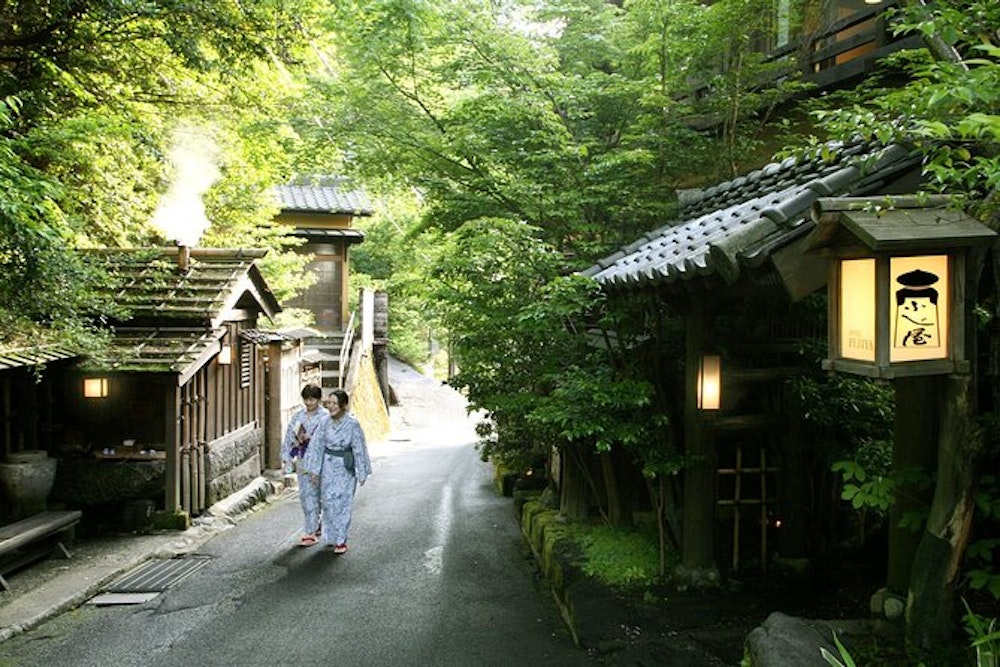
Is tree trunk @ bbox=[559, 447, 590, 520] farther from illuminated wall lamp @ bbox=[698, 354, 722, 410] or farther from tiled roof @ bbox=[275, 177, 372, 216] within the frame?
tiled roof @ bbox=[275, 177, 372, 216]

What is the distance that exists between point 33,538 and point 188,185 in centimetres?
803

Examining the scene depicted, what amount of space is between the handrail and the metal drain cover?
1286cm

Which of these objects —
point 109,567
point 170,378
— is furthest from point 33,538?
point 170,378

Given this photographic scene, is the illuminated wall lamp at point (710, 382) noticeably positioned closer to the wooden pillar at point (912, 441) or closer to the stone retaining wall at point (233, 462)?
the wooden pillar at point (912, 441)

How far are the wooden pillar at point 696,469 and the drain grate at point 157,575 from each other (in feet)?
20.7

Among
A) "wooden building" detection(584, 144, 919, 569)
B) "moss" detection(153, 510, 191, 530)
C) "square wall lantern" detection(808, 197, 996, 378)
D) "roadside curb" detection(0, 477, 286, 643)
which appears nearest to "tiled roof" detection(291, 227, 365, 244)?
"roadside curb" detection(0, 477, 286, 643)

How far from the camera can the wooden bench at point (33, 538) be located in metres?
8.31

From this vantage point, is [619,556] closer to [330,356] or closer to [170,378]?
[170,378]

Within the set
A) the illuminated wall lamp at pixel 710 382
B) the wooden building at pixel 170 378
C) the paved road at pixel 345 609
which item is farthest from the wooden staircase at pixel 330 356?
the illuminated wall lamp at pixel 710 382

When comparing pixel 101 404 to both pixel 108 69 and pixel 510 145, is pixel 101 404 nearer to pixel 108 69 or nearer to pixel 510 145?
pixel 108 69

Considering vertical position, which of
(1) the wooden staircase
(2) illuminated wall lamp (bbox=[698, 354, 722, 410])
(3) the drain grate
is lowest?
(3) the drain grate

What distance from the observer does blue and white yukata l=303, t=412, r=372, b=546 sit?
10086 mm

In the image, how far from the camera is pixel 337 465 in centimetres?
1024

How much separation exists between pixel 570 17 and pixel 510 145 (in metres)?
3.37
